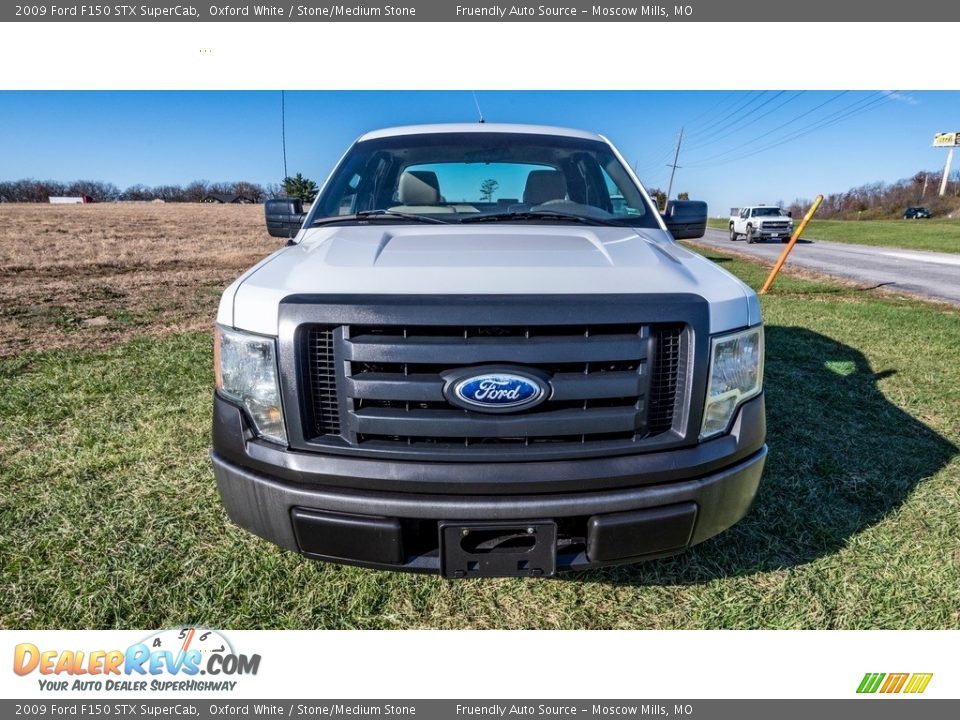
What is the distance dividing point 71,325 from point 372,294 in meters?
6.87

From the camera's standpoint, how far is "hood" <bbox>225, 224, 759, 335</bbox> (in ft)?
5.95

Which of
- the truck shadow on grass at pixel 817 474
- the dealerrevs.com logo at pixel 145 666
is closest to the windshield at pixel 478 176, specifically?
the truck shadow on grass at pixel 817 474

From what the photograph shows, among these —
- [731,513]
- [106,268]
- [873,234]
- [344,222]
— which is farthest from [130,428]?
[873,234]

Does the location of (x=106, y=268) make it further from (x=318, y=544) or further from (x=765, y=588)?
(x=765, y=588)

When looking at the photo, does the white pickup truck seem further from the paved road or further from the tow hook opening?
the tow hook opening

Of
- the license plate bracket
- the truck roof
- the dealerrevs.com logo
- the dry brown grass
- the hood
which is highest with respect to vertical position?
the truck roof

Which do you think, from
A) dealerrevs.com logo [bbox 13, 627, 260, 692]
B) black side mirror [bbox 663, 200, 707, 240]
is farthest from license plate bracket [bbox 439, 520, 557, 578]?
black side mirror [bbox 663, 200, 707, 240]

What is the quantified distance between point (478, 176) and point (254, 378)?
200 centimetres

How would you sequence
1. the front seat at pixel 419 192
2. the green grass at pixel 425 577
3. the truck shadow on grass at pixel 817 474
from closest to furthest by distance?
1. the green grass at pixel 425 577
2. the truck shadow on grass at pixel 817 474
3. the front seat at pixel 419 192

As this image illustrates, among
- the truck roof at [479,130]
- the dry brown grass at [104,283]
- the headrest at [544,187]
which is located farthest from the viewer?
the dry brown grass at [104,283]

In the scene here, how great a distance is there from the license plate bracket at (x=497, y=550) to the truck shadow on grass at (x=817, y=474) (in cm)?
81

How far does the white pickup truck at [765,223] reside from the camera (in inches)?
1102

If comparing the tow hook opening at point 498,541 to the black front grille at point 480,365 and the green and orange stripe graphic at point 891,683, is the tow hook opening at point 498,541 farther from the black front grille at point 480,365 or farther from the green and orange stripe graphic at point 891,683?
the green and orange stripe graphic at point 891,683

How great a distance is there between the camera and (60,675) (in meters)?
2.06
